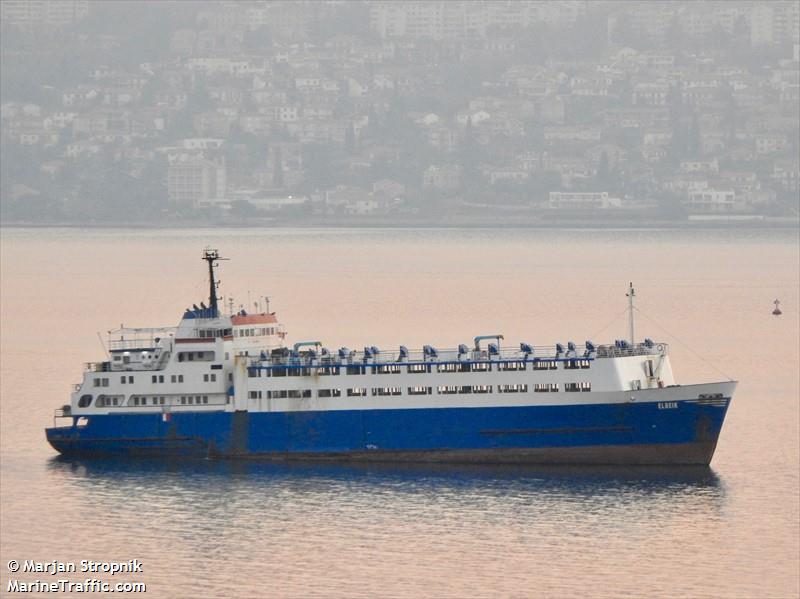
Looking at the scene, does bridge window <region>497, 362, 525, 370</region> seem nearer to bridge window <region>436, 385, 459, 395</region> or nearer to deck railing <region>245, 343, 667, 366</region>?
deck railing <region>245, 343, 667, 366</region>

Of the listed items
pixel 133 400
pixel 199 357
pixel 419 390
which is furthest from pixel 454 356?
pixel 133 400

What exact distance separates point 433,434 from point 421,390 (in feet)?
3.48

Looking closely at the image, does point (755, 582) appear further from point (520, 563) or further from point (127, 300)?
point (127, 300)

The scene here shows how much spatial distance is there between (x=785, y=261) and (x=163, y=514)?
110m

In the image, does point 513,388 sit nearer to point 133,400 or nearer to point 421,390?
point 421,390

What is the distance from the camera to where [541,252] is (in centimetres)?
16688

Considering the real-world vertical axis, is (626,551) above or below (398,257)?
below

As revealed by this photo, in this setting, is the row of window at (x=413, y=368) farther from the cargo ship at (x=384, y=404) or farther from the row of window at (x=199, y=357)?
the row of window at (x=199, y=357)

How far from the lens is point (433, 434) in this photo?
5219 centimetres

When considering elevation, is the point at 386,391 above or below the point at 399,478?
above

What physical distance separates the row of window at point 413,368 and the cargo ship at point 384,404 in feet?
0.08

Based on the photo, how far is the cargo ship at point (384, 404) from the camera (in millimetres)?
51438

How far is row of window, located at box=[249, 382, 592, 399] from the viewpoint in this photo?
169ft

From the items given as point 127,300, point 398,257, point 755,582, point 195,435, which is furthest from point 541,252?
point 755,582
